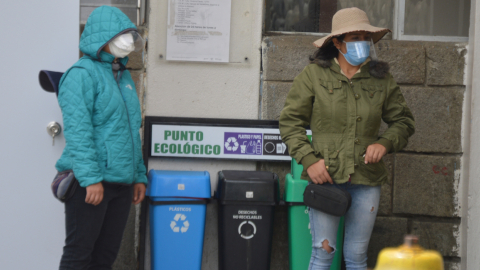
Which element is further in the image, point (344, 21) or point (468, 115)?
point (468, 115)

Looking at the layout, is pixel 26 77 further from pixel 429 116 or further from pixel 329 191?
pixel 429 116

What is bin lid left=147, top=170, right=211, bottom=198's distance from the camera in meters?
3.38

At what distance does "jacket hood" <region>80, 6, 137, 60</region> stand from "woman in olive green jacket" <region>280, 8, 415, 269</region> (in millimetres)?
1030

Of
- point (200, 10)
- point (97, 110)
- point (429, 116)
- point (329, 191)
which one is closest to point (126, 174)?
point (97, 110)

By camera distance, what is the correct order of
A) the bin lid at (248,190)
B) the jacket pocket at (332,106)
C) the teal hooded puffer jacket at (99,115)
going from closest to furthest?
the teal hooded puffer jacket at (99,115), the jacket pocket at (332,106), the bin lid at (248,190)

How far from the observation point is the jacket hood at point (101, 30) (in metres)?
2.61

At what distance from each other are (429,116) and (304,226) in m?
1.40

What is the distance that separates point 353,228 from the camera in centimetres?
273

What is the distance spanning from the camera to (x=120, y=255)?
3.86 meters

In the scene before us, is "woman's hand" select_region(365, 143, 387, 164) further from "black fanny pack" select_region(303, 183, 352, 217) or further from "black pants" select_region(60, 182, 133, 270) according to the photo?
"black pants" select_region(60, 182, 133, 270)

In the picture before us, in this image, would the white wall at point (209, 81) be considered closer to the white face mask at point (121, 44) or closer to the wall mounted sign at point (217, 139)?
the wall mounted sign at point (217, 139)

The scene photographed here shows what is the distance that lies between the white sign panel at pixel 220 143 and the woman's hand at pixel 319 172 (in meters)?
1.19

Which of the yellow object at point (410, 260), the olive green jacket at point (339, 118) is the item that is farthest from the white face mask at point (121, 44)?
the yellow object at point (410, 260)

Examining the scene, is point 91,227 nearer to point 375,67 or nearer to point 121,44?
point 121,44
